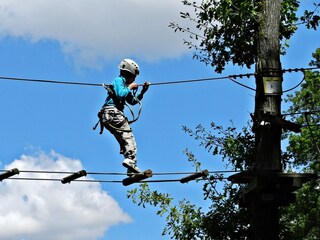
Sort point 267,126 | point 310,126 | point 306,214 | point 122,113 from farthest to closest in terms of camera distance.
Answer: point 306,214, point 310,126, point 267,126, point 122,113

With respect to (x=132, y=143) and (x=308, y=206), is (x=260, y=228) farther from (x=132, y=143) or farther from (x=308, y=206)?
(x=308, y=206)

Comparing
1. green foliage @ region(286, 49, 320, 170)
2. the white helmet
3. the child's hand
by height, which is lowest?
the child's hand

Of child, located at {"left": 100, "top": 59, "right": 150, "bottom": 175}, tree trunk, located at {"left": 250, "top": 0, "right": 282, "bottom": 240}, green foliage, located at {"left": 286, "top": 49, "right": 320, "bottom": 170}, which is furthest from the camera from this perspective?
→ green foliage, located at {"left": 286, "top": 49, "right": 320, "bottom": 170}

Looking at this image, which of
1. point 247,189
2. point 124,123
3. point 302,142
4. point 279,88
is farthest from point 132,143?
point 302,142

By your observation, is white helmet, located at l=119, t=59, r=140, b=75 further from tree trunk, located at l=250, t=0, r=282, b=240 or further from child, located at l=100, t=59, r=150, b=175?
tree trunk, located at l=250, t=0, r=282, b=240

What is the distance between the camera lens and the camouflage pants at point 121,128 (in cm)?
1086

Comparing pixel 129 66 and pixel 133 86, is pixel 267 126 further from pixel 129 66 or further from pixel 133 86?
pixel 129 66

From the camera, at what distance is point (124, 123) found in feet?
36.0

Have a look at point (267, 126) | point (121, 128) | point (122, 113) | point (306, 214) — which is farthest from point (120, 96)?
point (306, 214)

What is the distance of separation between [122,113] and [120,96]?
0.98ft

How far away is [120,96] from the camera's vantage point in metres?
10.9

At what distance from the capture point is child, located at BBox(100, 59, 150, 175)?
10.8 metres

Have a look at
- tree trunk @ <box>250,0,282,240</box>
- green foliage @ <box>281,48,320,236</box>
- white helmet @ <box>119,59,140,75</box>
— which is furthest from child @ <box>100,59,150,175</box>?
green foliage @ <box>281,48,320,236</box>

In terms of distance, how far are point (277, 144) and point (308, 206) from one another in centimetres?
1486
